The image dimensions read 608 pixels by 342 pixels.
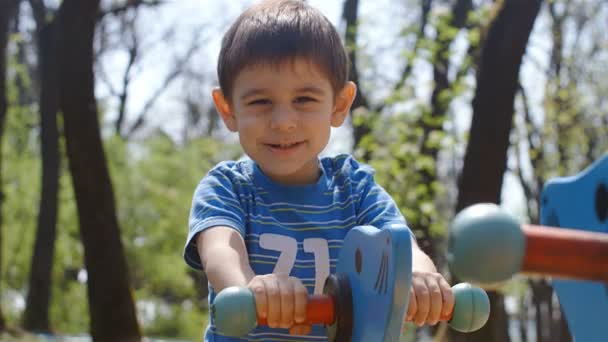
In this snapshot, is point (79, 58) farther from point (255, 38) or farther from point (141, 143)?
point (141, 143)

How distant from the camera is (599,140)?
13914 mm

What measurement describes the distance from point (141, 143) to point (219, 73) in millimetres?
17268

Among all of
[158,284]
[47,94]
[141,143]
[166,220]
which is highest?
[47,94]

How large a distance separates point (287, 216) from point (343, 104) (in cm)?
35

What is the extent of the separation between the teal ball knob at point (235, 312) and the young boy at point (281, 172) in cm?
41

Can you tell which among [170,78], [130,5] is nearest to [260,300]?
[130,5]

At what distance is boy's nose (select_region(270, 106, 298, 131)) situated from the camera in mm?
1796

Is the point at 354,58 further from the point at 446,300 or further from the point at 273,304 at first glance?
the point at 273,304

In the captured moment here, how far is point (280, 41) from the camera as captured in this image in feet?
5.98

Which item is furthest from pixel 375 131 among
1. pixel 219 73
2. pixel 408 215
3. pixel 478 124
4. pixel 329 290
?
pixel 329 290

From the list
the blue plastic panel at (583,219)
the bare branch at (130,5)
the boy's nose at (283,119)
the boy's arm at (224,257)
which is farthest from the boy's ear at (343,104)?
the bare branch at (130,5)

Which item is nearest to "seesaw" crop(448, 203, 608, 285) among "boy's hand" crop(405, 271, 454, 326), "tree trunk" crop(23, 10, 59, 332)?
"boy's hand" crop(405, 271, 454, 326)

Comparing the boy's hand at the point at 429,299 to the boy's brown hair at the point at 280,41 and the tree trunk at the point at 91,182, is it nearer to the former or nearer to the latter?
the boy's brown hair at the point at 280,41

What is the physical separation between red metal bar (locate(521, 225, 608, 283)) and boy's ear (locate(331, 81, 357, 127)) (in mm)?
1204
